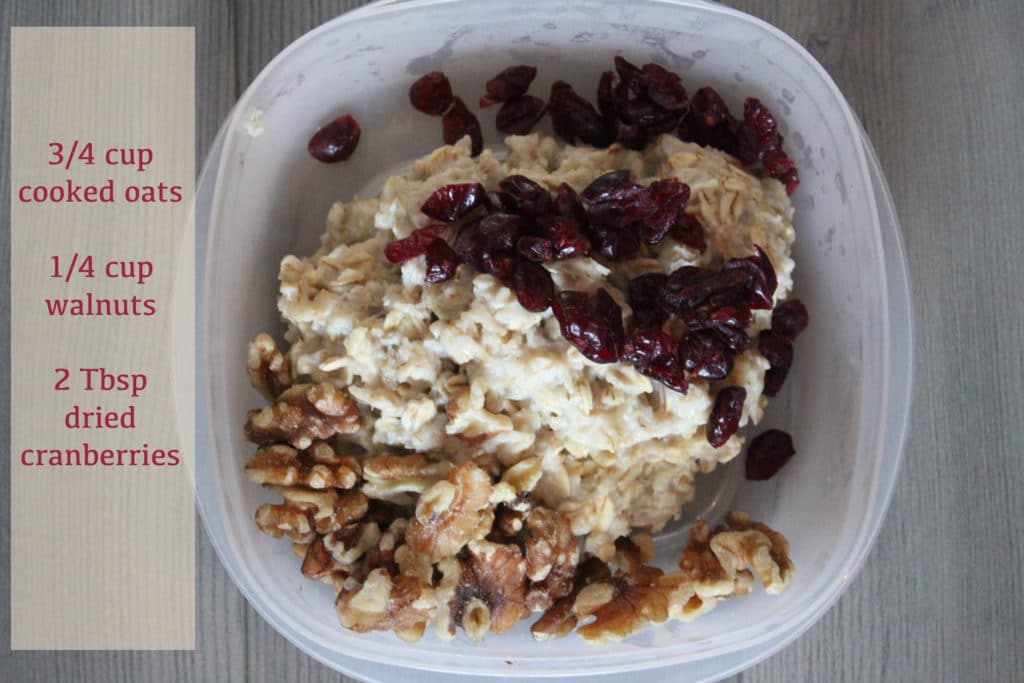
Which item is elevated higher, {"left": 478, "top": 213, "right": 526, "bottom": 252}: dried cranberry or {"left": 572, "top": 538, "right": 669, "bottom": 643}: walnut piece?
{"left": 478, "top": 213, "right": 526, "bottom": 252}: dried cranberry

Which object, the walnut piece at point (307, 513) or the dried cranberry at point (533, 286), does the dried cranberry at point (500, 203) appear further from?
the walnut piece at point (307, 513)

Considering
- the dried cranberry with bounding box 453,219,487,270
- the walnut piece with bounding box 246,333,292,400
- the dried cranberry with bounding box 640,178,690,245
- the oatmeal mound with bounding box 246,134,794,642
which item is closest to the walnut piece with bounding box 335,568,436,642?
the oatmeal mound with bounding box 246,134,794,642

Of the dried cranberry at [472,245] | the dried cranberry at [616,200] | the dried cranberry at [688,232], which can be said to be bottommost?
the dried cranberry at [472,245]

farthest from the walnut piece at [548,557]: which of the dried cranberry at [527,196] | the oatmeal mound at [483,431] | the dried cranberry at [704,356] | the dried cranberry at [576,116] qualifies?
the dried cranberry at [576,116]

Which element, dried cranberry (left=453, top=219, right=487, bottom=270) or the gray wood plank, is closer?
dried cranberry (left=453, top=219, right=487, bottom=270)

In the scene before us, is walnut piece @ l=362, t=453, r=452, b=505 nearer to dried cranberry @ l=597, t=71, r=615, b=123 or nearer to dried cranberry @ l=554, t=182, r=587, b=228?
dried cranberry @ l=554, t=182, r=587, b=228

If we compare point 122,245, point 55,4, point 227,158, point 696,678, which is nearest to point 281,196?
point 227,158
